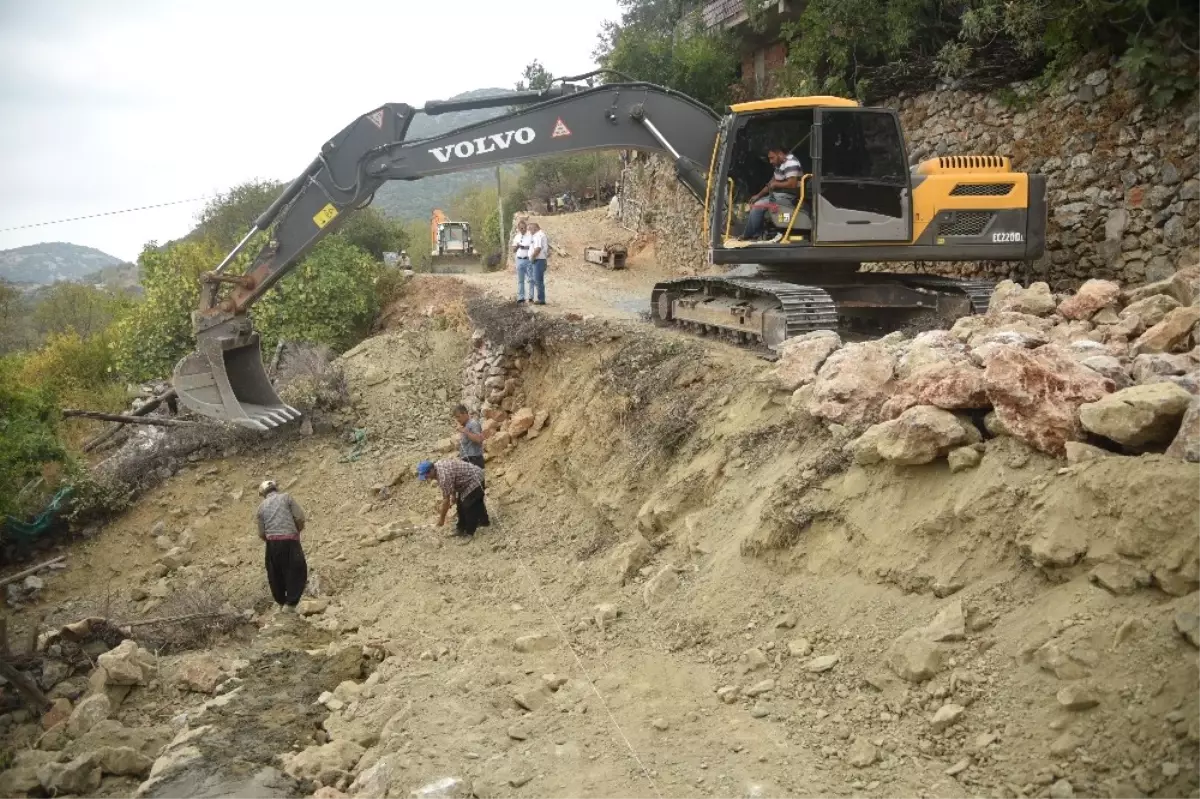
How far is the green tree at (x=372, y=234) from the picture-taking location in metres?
25.5

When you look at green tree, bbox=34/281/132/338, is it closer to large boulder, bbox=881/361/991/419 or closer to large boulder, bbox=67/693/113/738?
large boulder, bbox=67/693/113/738

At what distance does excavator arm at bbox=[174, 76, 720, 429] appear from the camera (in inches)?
393

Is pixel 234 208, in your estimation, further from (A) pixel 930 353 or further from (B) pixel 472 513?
(A) pixel 930 353

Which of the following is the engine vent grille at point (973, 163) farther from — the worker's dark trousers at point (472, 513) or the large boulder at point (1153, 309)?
the worker's dark trousers at point (472, 513)

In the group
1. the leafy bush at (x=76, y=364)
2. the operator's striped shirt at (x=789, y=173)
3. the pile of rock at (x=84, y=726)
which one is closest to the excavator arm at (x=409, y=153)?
the operator's striped shirt at (x=789, y=173)

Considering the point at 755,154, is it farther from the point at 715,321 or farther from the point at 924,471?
the point at 924,471

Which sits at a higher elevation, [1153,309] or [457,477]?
[1153,309]

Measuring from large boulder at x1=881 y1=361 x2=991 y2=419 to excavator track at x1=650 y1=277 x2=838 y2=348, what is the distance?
8.49 feet

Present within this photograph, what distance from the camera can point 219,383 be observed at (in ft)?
34.2

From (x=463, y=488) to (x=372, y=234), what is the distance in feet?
60.0

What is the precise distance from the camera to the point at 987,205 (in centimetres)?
869

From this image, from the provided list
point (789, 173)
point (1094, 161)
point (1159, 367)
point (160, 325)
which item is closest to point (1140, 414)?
point (1159, 367)

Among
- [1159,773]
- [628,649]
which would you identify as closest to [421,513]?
[628,649]

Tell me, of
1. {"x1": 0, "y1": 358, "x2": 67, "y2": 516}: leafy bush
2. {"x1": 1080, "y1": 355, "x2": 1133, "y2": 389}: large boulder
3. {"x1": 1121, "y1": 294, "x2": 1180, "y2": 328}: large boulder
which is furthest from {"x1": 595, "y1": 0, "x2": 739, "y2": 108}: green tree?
{"x1": 1080, "y1": 355, "x2": 1133, "y2": 389}: large boulder
